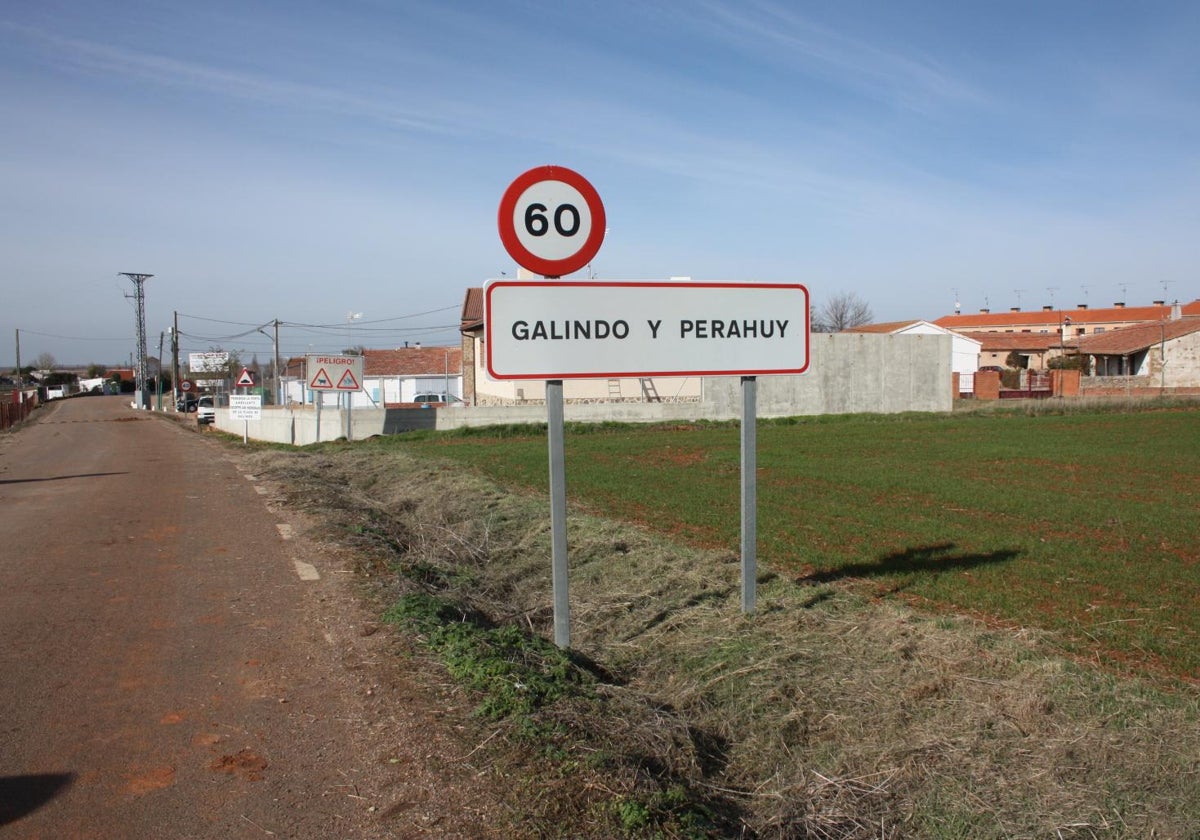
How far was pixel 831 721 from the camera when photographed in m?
4.43

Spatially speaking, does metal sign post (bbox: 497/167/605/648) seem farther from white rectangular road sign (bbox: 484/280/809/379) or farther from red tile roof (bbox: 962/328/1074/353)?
red tile roof (bbox: 962/328/1074/353)

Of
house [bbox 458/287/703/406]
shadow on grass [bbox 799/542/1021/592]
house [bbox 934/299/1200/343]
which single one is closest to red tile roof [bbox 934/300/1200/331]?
house [bbox 934/299/1200/343]

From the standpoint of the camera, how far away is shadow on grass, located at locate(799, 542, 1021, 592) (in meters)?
7.76

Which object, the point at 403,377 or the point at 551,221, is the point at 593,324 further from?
the point at 403,377

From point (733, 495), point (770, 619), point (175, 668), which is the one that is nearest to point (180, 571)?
point (175, 668)

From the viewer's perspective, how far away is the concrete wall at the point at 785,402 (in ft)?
102

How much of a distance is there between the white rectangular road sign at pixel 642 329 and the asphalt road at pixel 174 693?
207 cm

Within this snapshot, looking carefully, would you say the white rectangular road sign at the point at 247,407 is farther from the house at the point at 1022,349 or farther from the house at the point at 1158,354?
the house at the point at 1022,349

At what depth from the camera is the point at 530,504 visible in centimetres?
1195

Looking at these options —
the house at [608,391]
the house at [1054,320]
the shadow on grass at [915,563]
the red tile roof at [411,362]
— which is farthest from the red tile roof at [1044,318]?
the shadow on grass at [915,563]

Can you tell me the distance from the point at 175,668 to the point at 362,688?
3.84 feet

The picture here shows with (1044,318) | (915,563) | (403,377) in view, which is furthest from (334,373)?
(1044,318)

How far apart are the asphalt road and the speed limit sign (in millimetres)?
2518

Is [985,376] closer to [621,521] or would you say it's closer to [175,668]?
[621,521]
